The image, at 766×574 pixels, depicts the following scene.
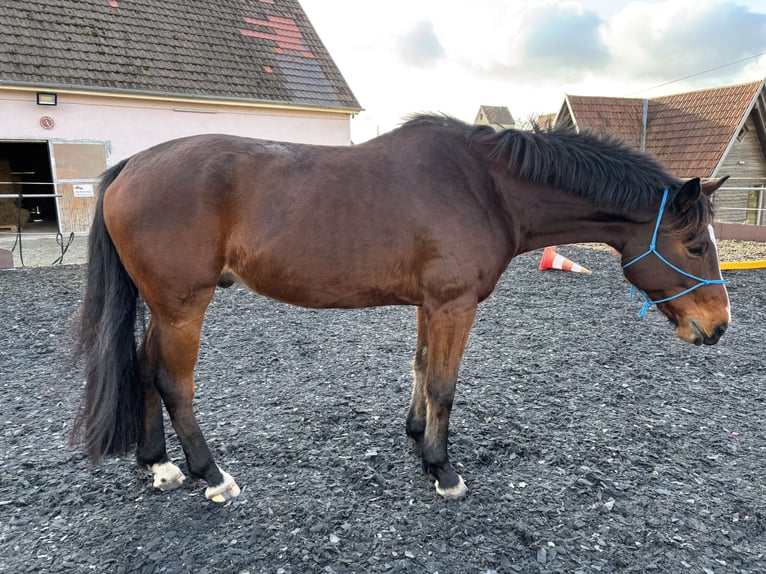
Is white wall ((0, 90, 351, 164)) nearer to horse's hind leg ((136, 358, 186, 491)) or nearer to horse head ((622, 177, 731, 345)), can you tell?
horse's hind leg ((136, 358, 186, 491))

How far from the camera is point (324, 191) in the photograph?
8.23 feet

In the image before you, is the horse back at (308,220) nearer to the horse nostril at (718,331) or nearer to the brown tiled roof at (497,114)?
the horse nostril at (718,331)

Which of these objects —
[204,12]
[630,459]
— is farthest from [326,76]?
[630,459]

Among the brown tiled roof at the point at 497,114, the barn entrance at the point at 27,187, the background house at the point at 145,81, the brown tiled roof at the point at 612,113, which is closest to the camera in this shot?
the background house at the point at 145,81

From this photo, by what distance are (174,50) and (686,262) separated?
13.3 meters

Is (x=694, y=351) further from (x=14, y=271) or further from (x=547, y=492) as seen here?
(x=14, y=271)

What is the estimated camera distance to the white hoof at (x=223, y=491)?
257 centimetres

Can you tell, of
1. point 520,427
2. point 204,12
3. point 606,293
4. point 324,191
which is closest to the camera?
point 324,191

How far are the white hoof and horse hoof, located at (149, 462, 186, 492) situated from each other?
220mm

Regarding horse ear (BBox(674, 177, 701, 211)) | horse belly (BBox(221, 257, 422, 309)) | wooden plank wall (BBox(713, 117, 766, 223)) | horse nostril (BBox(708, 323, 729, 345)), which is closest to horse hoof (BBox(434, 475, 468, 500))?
horse belly (BBox(221, 257, 422, 309))

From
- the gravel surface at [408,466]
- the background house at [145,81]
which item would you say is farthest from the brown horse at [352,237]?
the background house at [145,81]

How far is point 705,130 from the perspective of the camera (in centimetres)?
1830

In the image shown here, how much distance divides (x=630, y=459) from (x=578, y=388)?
1100 mm

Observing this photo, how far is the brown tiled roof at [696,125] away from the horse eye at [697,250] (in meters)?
17.4
